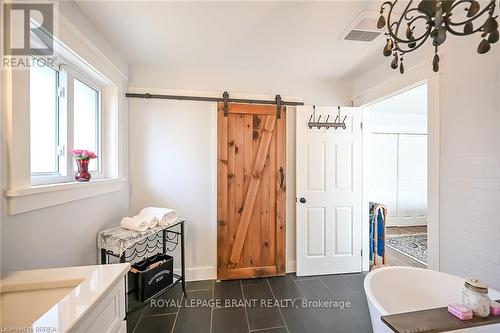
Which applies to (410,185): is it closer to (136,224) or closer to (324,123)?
(324,123)

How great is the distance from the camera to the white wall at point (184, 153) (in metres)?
2.46

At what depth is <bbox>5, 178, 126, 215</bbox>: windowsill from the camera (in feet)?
3.39

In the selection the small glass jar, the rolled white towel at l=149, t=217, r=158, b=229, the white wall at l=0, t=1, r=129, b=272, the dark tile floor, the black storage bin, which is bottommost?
the dark tile floor

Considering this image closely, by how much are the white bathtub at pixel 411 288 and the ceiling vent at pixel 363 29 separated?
5.71 feet

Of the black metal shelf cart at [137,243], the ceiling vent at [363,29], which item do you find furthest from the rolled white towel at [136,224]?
the ceiling vent at [363,29]

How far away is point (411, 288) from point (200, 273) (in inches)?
79.2

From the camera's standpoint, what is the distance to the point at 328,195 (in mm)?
2691

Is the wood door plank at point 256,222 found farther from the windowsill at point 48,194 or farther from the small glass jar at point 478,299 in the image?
the small glass jar at point 478,299

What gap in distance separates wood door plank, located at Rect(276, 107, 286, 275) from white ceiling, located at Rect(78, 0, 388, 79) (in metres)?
0.71

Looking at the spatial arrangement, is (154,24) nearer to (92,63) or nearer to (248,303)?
(92,63)

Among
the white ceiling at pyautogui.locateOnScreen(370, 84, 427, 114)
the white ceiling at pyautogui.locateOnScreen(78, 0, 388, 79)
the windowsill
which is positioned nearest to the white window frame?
the windowsill

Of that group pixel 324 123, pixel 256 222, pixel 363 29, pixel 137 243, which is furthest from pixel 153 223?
pixel 363 29

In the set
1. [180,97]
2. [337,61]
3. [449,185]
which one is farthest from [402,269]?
[180,97]

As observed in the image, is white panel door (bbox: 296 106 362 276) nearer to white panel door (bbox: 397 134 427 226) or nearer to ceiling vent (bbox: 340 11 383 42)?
ceiling vent (bbox: 340 11 383 42)
